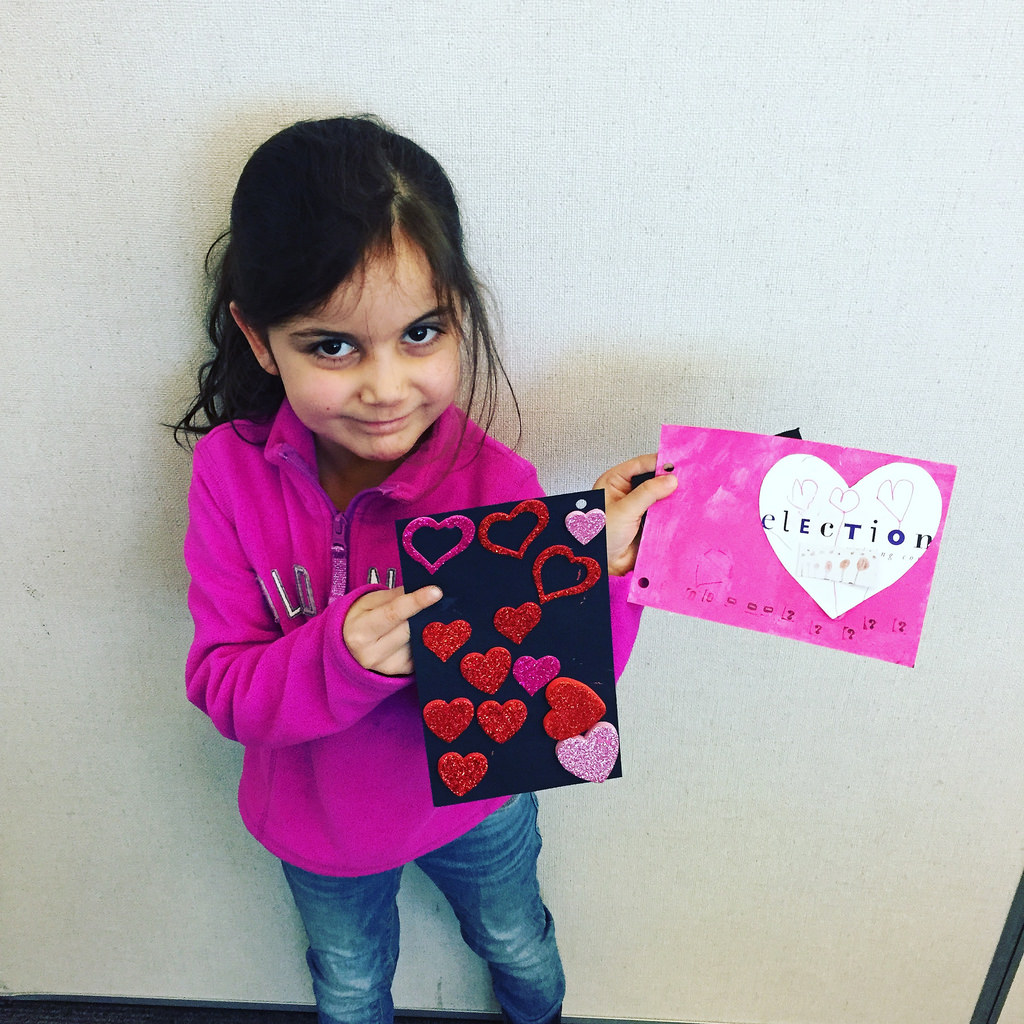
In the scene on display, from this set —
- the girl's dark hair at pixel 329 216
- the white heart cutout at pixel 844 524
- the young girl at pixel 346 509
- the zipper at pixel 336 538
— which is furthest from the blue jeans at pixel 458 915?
the girl's dark hair at pixel 329 216

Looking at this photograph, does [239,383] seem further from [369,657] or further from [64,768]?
[64,768]

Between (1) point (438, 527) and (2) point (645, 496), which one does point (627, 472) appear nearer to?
(2) point (645, 496)

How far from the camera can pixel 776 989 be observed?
1.02 meters

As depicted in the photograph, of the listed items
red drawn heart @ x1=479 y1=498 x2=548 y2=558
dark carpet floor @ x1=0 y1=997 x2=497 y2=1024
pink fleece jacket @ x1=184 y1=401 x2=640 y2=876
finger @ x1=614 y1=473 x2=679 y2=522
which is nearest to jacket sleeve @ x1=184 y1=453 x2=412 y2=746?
pink fleece jacket @ x1=184 y1=401 x2=640 y2=876

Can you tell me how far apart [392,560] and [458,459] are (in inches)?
4.2

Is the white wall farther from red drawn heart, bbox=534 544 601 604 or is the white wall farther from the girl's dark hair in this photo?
red drawn heart, bbox=534 544 601 604

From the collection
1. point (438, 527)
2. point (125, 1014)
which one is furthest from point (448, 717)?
point (125, 1014)

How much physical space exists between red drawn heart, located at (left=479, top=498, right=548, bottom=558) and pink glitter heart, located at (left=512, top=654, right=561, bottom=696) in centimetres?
9

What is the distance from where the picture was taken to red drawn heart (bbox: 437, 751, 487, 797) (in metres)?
0.61

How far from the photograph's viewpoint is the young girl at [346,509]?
0.56 meters

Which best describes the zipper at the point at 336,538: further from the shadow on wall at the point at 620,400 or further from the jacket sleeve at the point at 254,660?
the shadow on wall at the point at 620,400

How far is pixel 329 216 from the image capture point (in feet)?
1.78

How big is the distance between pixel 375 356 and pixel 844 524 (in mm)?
369

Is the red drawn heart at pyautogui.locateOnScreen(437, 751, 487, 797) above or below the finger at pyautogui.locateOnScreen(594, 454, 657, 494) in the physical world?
below
